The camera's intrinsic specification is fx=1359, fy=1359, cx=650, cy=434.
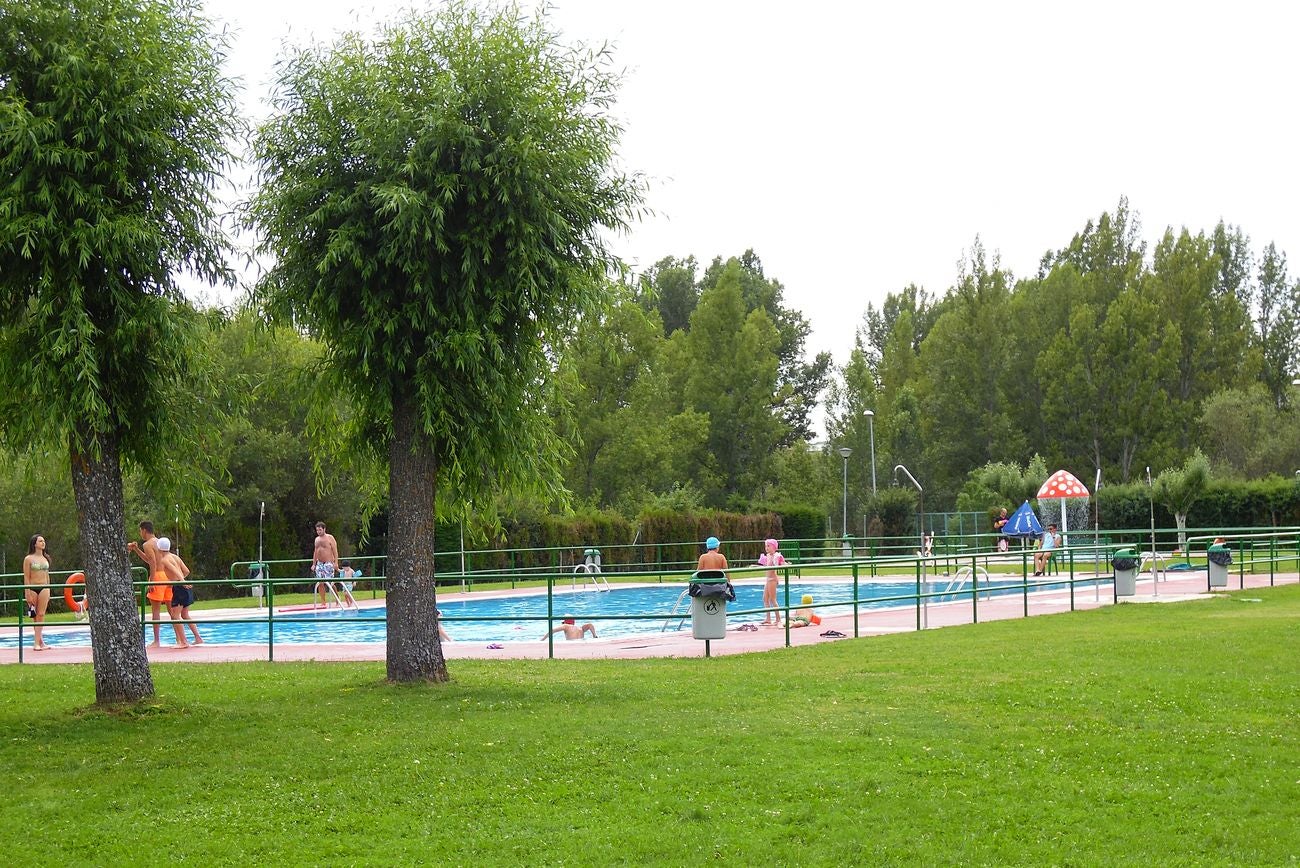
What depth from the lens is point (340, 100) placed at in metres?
13.6

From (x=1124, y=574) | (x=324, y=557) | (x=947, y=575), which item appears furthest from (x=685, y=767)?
(x=947, y=575)

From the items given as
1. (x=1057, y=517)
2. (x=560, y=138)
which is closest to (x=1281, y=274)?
(x=1057, y=517)

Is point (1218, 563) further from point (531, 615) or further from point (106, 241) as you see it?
point (106, 241)

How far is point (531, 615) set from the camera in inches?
1030

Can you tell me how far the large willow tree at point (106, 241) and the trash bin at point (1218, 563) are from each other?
867 inches

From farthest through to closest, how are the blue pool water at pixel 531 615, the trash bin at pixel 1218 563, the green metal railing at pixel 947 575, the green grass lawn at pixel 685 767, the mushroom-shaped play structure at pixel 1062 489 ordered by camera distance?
1. the mushroom-shaped play structure at pixel 1062 489
2. the trash bin at pixel 1218 563
3. the blue pool water at pixel 531 615
4. the green metal railing at pixel 947 575
5. the green grass lawn at pixel 685 767

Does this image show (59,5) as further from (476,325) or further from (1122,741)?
(1122,741)

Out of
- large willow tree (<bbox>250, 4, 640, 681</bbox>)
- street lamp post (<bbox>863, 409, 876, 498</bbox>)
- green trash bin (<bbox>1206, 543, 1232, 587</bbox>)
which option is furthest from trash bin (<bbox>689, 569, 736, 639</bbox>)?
street lamp post (<bbox>863, 409, 876, 498</bbox>)

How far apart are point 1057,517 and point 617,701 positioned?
4956 centimetres

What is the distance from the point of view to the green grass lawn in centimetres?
777

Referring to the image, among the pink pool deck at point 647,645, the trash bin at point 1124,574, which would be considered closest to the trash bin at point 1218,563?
the pink pool deck at point 647,645

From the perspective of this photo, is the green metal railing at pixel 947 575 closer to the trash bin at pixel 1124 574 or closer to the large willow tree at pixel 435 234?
the trash bin at pixel 1124 574

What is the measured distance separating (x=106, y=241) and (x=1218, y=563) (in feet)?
77.7

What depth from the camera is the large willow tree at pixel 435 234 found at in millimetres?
13203
